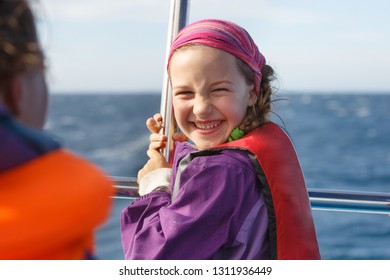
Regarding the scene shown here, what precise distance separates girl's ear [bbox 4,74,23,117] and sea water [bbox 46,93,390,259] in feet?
3.59

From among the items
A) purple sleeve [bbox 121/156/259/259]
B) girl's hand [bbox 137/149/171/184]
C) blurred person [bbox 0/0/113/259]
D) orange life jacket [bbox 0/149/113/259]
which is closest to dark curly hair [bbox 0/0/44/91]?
blurred person [bbox 0/0/113/259]

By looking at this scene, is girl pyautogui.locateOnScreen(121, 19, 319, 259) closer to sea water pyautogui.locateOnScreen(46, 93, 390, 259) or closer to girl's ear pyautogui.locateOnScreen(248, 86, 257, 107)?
girl's ear pyautogui.locateOnScreen(248, 86, 257, 107)

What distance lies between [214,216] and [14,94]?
80 centimetres

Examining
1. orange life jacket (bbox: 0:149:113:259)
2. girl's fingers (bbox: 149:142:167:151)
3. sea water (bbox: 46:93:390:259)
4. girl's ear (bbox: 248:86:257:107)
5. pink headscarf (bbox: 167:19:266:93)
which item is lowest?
sea water (bbox: 46:93:390:259)

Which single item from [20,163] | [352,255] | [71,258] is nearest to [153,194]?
[71,258]

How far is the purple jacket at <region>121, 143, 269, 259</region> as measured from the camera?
62.3 inches

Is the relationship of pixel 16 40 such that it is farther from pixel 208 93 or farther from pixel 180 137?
pixel 180 137

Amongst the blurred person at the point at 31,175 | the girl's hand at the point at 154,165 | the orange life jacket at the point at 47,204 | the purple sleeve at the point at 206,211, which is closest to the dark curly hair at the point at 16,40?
the blurred person at the point at 31,175

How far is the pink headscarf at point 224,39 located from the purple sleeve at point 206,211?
0.88ft

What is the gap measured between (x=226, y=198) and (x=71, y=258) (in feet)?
2.27

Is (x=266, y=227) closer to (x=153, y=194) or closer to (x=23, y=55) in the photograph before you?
(x=153, y=194)

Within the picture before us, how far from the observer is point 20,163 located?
0.83 metres

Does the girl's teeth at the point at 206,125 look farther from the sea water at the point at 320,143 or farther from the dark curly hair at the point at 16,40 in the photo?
the dark curly hair at the point at 16,40

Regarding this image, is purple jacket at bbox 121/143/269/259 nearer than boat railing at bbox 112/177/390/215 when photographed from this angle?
Yes
